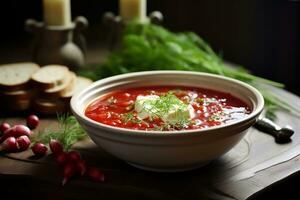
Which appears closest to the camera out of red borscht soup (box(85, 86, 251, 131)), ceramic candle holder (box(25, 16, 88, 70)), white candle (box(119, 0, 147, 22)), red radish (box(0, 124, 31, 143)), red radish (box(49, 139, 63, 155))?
red borscht soup (box(85, 86, 251, 131))

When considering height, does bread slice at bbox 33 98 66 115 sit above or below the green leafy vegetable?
below

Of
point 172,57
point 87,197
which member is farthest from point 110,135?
point 172,57

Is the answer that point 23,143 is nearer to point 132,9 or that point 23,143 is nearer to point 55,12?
point 55,12

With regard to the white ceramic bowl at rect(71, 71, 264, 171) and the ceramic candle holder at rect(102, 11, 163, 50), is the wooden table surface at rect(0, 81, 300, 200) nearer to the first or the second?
the white ceramic bowl at rect(71, 71, 264, 171)

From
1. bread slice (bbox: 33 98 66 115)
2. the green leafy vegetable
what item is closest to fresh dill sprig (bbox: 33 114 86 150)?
bread slice (bbox: 33 98 66 115)

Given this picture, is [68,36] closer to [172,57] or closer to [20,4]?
[172,57]

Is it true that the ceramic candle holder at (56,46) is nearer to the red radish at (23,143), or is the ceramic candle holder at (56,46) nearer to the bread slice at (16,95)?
the bread slice at (16,95)

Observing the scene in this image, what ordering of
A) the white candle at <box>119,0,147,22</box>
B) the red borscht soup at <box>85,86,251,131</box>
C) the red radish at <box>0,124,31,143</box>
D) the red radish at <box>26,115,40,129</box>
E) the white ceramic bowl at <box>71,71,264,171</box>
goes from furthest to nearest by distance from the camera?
the white candle at <box>119,0,147,22</box> → the red radish at <box>26,115,40,129</box> → the red radish at <box>0,124,31,143</box> → the red borscht soup at <box>85,86,251,131</box> → the white ceramic bowl at <box>71,71,264,171</box>

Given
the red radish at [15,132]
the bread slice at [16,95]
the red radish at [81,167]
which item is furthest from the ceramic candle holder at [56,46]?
the red radish at [81,167]
